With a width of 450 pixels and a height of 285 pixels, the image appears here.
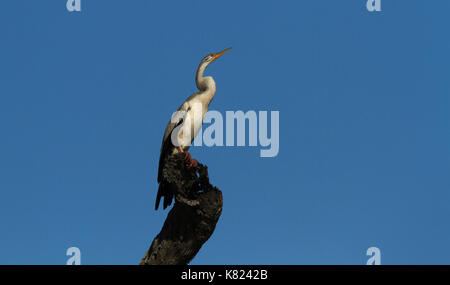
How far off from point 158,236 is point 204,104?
2748 mm

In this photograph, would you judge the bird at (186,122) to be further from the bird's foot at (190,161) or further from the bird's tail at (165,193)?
the bird's foot at (190,161)

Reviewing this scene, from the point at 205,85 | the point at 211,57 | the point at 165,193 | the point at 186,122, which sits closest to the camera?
the point at 165,193

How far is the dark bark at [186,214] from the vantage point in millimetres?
6777

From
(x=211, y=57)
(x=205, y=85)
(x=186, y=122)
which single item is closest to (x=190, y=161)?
(x=186, y=122)

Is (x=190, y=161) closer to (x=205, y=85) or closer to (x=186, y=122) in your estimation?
(x=186, y=122)

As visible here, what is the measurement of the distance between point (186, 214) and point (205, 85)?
2991mm

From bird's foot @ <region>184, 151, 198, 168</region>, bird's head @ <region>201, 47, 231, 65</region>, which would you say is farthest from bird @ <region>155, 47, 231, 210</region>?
bird's foot @ <region>184, 151, 198, 168</region>

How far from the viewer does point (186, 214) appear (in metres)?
6.88

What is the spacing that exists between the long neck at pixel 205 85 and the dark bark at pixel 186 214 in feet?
6.93

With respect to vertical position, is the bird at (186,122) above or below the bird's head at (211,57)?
below

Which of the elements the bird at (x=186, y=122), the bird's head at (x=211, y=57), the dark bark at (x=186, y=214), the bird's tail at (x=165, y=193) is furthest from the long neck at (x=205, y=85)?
the dark bark at (x=186, y=214)
